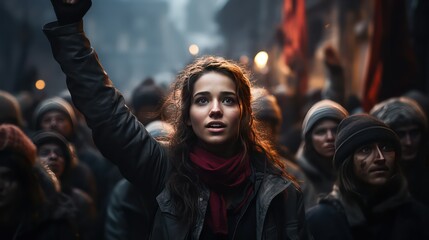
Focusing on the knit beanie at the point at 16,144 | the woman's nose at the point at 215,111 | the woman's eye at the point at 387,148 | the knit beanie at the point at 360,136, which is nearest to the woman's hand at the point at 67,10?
the woman's nose at the point at 215,111

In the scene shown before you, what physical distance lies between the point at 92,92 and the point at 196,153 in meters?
0.61

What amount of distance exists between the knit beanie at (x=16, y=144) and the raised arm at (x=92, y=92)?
989 mm

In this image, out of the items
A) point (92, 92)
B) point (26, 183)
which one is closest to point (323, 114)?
point (26, 183)

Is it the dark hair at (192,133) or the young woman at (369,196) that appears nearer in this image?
the dark hair at (192,133)

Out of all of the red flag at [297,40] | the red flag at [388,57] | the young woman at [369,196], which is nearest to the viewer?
the young woman at [369,196]

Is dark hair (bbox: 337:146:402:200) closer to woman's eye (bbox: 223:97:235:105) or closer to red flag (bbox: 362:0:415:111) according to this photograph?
woman's eye (bbox: 223:97:235:105)

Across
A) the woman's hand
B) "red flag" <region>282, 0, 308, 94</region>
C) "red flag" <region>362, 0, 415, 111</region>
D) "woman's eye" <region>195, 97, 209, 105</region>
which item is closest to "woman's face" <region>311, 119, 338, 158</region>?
"red flag" <region>362, 0, 415, 111</region>

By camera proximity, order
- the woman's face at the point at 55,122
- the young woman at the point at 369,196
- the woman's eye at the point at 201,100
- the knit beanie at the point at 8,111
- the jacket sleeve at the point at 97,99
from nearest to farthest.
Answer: the jacket sleeve at the point at 97,99
the woman's eye at the point at 201,100
the young woman at the point at 369,196
the knit beanie at the point at 8,111
the woman's face at the point at 55,122

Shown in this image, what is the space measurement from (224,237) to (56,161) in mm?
2358

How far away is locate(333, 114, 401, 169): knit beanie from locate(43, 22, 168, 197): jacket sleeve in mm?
1405

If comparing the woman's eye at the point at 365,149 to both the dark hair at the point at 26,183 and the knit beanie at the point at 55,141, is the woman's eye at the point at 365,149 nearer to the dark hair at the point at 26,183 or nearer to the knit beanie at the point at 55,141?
the dark hair at the point at 26,183

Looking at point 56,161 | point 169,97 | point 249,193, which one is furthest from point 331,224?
point 56,161

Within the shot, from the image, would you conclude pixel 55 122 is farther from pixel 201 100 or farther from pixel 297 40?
pixel 297 40

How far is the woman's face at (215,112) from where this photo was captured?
2.86 meters
